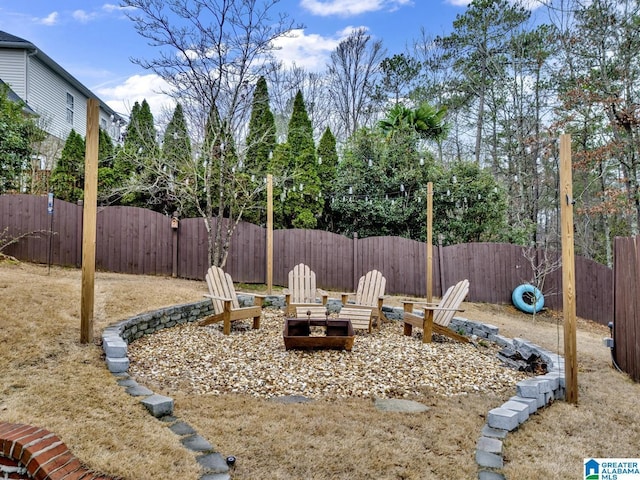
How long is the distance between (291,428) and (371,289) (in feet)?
11.9

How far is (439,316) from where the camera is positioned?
17.2ft

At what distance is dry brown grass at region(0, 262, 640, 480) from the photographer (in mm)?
1945

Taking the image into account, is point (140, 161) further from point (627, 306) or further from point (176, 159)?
point (627, 306)

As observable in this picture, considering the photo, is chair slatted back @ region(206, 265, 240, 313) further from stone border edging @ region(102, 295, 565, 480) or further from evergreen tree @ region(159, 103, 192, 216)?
evergreen tree @ region(159, 103, 192, 216)

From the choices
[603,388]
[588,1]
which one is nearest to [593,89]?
[588,1]

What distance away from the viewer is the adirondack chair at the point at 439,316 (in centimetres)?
480

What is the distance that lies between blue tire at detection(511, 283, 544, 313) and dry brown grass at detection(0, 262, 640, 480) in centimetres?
453

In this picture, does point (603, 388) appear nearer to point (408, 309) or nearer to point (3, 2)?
point (408, 309)

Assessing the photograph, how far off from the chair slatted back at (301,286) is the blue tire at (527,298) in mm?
4389

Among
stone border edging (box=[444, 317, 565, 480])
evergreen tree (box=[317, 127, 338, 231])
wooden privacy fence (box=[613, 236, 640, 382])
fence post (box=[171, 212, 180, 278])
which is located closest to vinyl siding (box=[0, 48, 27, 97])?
fence post (box=[171, 212, 180, 278])

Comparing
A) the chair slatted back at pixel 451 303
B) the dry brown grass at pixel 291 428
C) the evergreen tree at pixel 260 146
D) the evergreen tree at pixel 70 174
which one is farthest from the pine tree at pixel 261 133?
the dry brown grass at pixel 291 428

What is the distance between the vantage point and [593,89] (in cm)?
867

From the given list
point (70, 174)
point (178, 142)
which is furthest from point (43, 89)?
point (178, 142)

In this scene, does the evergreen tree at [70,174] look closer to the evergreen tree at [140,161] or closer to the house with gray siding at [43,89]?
the house with gray siding at [43,89]
